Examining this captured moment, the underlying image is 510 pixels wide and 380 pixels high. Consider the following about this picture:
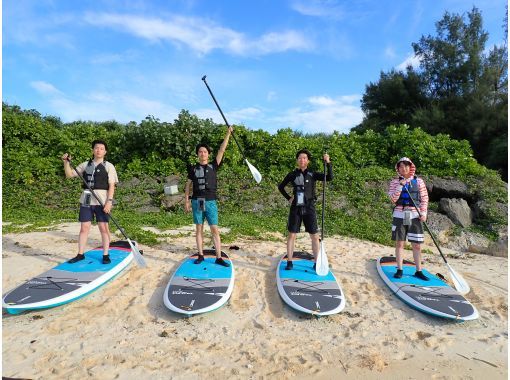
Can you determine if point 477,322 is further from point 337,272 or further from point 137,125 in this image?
point 137,125

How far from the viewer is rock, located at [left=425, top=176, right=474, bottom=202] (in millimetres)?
10523

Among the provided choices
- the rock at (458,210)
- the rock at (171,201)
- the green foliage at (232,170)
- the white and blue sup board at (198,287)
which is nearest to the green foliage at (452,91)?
the green foliage at (232,170)

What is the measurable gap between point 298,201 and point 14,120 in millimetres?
13637

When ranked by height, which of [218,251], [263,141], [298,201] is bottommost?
[218,251]

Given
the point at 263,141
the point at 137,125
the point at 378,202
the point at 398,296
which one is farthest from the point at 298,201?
the point at 137,125

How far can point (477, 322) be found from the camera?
4180mm

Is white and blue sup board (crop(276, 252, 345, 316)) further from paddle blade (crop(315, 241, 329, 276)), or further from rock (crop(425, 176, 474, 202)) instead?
rock (crop(425, 176, 474, 202))

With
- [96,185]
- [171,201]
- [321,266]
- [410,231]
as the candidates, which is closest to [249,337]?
[321,266]

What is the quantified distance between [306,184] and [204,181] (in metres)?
1.52

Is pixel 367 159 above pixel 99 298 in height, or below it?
above

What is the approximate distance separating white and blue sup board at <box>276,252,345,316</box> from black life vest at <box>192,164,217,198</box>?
5.25ft

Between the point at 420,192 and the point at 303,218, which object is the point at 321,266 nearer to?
the point at 303,218

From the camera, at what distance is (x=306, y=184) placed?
527cm

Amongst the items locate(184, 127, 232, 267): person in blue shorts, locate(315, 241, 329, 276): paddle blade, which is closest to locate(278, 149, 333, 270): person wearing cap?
locate(315, 241, 329, 276): paddle blade
